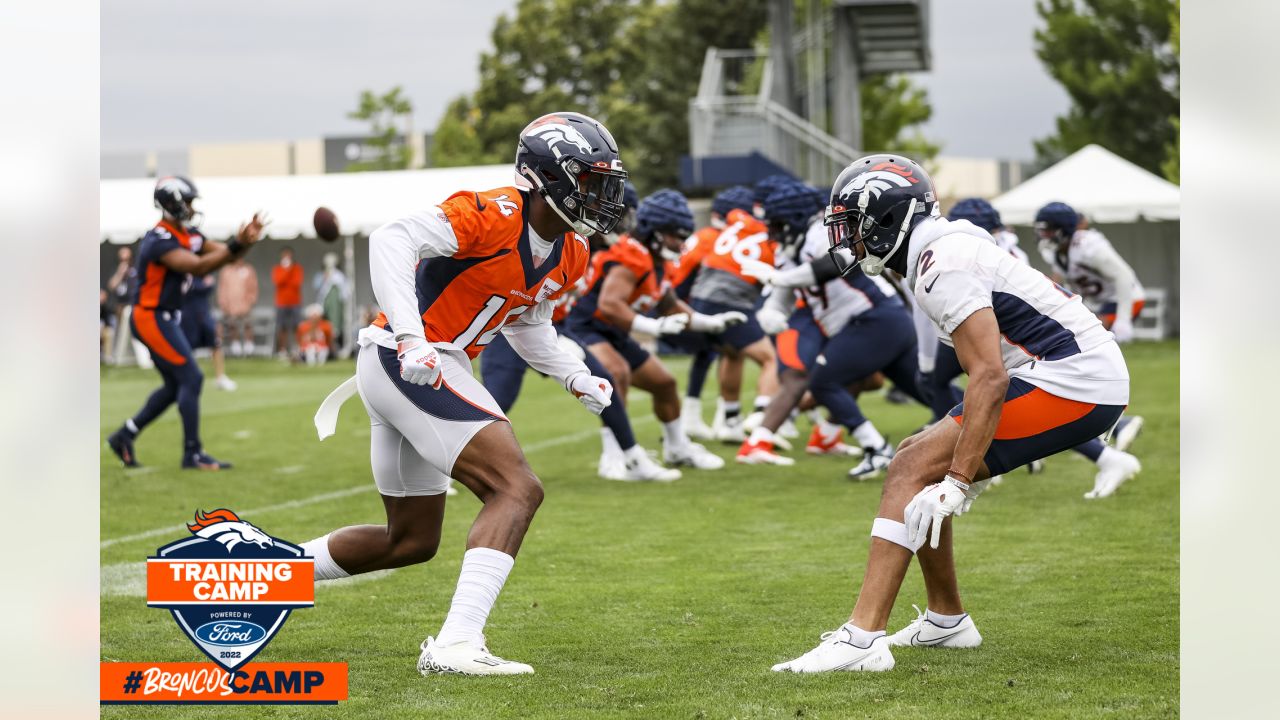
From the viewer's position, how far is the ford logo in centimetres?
413

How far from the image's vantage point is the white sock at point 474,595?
4840 mm

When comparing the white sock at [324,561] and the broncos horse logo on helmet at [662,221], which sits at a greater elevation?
the broncos horse logo on helmet at [662,221]

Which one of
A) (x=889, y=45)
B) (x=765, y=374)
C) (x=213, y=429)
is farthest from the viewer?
(x=889, y=45)

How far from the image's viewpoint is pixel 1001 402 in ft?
15.3

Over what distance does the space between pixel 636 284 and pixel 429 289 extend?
5.37 metres

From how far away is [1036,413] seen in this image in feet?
16.2

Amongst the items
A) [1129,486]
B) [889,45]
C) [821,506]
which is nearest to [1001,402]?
[821,506]

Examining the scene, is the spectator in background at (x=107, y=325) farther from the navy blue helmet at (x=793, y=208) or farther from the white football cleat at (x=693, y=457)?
the navy blue helmet at (x=793, y=208)

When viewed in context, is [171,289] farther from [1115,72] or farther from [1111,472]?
[1115,72]

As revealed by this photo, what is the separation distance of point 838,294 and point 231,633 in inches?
269

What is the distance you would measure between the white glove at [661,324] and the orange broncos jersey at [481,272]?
422 centimetres

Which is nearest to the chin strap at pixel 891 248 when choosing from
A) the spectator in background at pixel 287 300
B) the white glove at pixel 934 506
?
the white glove at pixel 934 506

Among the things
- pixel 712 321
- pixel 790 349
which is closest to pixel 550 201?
pixel 712 321
